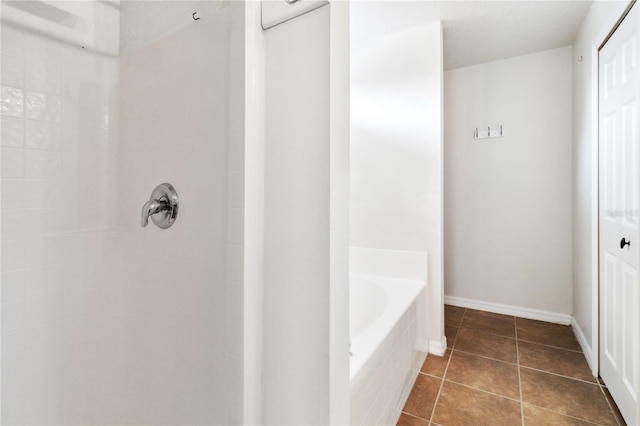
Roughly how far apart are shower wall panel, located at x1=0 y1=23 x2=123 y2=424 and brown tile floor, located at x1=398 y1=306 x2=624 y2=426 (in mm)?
1448

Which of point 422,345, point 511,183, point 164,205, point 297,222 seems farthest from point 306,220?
point 511,183

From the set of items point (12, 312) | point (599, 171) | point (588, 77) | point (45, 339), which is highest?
point (588, 77)

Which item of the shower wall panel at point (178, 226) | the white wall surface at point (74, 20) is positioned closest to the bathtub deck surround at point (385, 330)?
the shower wall panel at point (178, 226)

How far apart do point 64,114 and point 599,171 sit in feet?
9.04

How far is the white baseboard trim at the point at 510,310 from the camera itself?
2660mm

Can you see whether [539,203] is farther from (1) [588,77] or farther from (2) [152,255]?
(2) [152,255]

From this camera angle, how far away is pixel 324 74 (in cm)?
67

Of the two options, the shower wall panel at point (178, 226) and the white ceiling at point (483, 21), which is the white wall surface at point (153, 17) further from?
the white ceiling at point (483, 21)

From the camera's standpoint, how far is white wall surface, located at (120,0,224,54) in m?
0.86

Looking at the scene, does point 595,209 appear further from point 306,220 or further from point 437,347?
point 306,220

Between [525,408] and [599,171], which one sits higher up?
[599,171]

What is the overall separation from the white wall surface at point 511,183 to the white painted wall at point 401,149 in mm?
1072

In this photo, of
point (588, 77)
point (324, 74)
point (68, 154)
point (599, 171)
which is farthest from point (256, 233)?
point (588, 77)

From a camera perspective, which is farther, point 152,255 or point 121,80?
point 121,80
